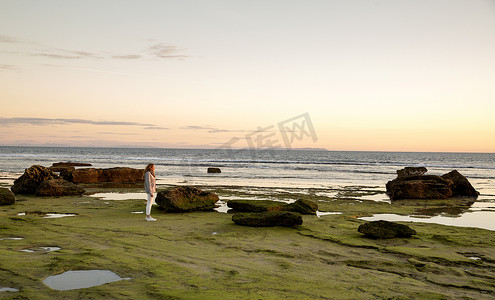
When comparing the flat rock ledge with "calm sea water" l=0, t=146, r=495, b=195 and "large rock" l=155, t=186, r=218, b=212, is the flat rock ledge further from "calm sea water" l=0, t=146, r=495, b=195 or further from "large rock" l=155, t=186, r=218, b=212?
"calm sea water" l=0, t=146, r=495, b=195

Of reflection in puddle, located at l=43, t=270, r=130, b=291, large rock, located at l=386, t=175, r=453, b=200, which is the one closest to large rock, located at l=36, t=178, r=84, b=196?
reflection in puddle, located at l=43, t=270, r=130, b=291

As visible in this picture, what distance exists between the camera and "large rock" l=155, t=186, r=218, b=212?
14080 millimetres

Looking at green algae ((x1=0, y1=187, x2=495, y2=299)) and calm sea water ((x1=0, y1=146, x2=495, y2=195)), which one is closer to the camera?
green algae ((x1=0, y1=187, x2=495, y2=299))

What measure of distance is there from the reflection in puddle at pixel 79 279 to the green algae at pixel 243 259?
16cm

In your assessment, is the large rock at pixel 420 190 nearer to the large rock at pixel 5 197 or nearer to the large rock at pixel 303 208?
the large rock at pixel 303 208

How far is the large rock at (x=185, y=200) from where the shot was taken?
1408 centimetres

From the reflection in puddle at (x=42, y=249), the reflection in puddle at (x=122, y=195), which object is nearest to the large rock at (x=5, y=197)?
the reflection in puddle at (x=122, y=195)

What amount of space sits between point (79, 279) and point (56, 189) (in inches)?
568

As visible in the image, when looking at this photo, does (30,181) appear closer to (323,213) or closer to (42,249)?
(42,249)

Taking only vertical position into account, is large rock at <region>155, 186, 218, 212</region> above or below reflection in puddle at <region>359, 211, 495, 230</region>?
above

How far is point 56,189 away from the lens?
61.5ft

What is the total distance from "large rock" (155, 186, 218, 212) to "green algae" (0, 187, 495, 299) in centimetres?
152

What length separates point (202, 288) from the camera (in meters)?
5.62

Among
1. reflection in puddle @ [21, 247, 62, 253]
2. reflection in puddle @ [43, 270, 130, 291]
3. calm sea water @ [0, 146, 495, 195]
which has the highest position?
reflection in puddle @ [43, 270, 130, 291]
